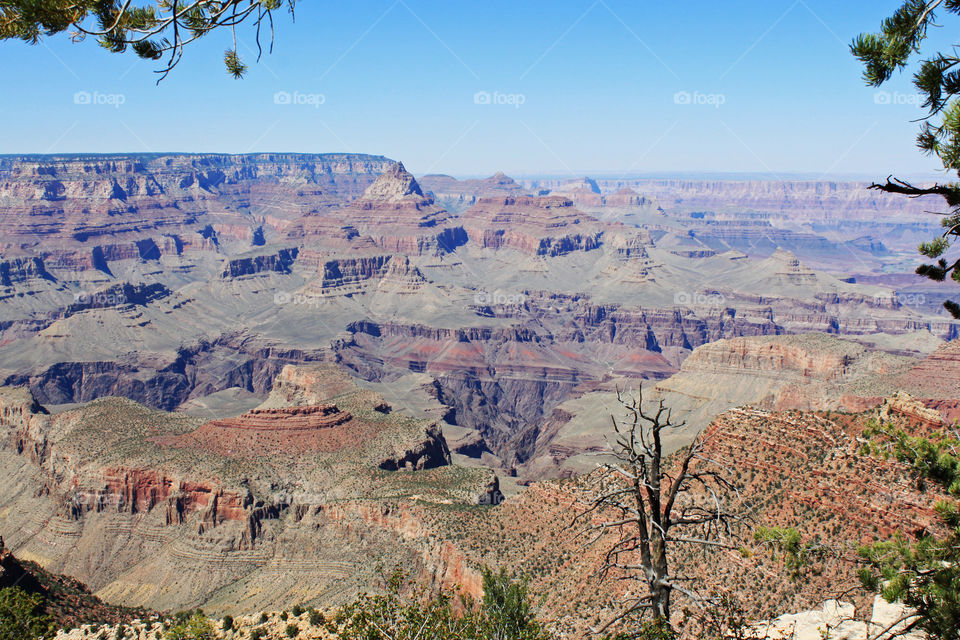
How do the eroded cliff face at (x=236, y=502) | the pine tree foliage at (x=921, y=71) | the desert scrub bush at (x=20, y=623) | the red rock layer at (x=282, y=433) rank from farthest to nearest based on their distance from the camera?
the red rock layer at (x=282, y=433) → the eroded cliff face at (x=236, y=502) → the desert scrub bush at (x=20, y=623) → the pine tree foliage at (x=921, y=71)

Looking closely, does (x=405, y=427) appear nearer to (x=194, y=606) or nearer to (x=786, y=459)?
(x=194, y=606)

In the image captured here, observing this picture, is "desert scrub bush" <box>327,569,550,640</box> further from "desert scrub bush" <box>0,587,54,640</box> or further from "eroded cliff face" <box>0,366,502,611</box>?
"eroded cliff face" <box>0,366,502,611</box>

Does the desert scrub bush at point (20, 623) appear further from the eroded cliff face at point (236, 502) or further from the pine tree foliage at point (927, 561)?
the pine tree foliage at point (927, 561)

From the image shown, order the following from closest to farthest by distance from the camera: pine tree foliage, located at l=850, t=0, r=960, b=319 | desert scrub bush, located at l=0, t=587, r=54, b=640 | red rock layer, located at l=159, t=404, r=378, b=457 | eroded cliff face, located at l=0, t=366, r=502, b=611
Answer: pine tree foliage, located at l=850, t=0, r=960, b=319
desert scrub bush, located at l=0, t=587, r=54, b=640
eroded cliff face, located at l=0, t=366, r=502, b=611
red rock layer, located at l=159, t=404, r=378, b=457

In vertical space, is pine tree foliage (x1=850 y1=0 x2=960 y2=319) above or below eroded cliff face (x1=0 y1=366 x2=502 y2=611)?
above

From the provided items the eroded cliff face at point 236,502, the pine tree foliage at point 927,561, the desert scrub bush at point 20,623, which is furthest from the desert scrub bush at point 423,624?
the eroded cliff face at point 236,502

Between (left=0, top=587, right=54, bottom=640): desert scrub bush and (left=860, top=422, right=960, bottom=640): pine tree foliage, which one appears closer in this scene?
(left=860, top=422, right=960, bottom=640): pine tree foliage

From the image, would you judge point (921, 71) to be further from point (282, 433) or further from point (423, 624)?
point (282, 433)

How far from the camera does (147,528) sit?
60.2 meters

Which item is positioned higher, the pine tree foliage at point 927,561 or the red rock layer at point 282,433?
the pine tree foliage at point 927,561

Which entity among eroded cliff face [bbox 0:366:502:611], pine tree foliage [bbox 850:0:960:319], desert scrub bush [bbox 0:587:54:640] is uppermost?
pine tree foliage [bbox 850:0:960:319]

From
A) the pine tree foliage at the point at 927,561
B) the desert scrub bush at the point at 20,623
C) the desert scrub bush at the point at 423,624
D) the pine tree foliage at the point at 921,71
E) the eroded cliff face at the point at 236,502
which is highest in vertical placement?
the pine tree foliage at the point at 921,71

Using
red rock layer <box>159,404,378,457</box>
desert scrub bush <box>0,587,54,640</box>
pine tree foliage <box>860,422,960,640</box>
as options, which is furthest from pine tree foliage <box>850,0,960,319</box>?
red rock layer <box>159,404,378,457</box>

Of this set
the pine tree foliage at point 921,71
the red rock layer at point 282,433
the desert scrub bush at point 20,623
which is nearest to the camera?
the pine tree foliage at point 921,71
